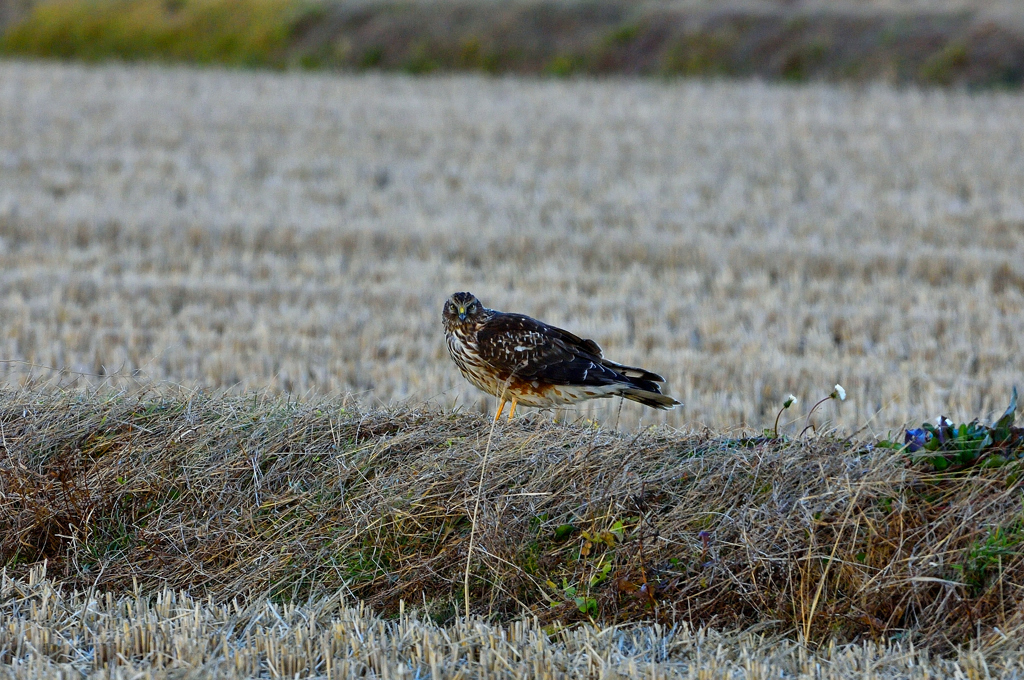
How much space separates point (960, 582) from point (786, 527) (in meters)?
0.67

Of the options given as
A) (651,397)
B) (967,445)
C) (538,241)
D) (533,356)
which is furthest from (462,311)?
(538,241)

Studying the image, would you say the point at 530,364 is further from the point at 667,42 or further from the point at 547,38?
the point at 547,38

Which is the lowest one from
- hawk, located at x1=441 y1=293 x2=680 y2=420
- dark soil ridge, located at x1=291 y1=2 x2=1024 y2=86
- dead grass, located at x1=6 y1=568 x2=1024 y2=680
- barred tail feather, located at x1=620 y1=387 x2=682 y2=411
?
dead grass, located at x1=6 y1=568 x2=1024 y2=680

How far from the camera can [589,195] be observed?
1399 cm

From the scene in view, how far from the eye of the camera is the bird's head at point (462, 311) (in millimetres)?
5484

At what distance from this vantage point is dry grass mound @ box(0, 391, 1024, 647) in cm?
437

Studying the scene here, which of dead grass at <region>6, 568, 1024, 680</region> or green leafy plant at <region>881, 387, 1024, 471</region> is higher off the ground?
green leafy plant at <region>881, 387, 1024, 471</region>

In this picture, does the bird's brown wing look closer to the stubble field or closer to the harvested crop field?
the stubble field

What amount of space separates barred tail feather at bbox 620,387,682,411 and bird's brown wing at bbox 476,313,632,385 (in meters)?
0.07

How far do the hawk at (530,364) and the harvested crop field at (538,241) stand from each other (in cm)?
97

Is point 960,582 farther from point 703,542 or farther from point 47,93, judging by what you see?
A: point 47,93

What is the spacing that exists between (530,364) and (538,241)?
6.39m

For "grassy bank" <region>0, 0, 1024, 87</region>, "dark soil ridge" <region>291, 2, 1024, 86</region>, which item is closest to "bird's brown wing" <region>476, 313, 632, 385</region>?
"dark soil ridge" <region>291, 2, 1024, 86</region>

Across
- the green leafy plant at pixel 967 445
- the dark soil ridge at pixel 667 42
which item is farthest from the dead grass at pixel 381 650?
the dark soil ridge at pixel 667 42
